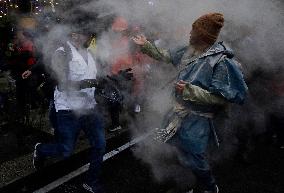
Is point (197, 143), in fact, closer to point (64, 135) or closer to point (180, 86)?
point (180, 86)

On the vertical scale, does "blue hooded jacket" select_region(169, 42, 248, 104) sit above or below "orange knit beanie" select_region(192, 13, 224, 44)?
below

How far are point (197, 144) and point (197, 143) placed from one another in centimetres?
1

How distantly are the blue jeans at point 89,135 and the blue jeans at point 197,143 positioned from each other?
974 millimetres

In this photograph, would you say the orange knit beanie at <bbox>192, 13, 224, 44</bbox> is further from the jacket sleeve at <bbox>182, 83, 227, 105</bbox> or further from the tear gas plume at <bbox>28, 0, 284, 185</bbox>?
the tear gas plume at <bbox>28, 0, 284, 185</bbox>

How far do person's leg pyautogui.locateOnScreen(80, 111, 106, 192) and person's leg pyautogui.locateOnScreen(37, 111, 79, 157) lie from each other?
0.13 metres

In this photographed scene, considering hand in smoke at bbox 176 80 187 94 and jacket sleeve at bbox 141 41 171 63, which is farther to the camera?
jacket sleeve at bbox 141 41 171 63

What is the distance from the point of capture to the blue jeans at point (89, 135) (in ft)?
14.1

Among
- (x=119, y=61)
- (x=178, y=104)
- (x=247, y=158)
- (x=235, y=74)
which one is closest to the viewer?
(x=235, y=74)

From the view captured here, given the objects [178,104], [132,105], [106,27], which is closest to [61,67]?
[178,104]

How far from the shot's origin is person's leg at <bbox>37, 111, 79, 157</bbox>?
4271 millimetres

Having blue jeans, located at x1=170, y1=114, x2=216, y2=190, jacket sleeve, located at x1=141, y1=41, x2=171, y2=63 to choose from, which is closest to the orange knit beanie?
jacket sleeve, located at x1=141, y1=41, x2=171, y2=63

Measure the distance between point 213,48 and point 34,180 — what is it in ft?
8.98

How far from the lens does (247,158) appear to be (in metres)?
5.70

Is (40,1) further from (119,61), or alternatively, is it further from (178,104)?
(178,104)
